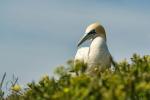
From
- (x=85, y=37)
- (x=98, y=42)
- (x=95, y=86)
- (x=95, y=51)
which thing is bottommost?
(x=95, y=86)

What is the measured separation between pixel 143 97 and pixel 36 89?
1583 mm

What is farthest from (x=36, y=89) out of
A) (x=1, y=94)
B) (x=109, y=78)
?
(x=1, y=94)

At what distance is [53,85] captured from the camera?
6578 mm

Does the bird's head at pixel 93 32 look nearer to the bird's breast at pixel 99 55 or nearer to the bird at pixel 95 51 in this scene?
the bird at pixel 95 51

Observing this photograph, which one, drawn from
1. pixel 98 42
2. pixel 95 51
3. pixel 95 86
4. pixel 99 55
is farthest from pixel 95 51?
pixel 95 86

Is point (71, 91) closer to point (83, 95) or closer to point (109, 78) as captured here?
point (83, 95)

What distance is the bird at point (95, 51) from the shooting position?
11877 mm

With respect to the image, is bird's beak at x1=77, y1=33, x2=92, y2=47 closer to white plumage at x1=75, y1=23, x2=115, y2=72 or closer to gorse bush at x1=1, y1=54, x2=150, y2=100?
white plumage at x1=75, y1=23, x2=115, y2=72

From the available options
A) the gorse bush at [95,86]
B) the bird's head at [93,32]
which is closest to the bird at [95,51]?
the bird's head at [93,32]

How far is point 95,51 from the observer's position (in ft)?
39.7

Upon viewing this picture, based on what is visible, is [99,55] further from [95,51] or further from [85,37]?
[85,37]

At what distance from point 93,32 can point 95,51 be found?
3.08 ft

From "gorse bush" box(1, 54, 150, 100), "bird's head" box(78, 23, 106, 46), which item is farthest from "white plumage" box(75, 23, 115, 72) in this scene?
"gorse bush" box(1, 54, 150, 100)

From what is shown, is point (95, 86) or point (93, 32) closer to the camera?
point (95, 86)
